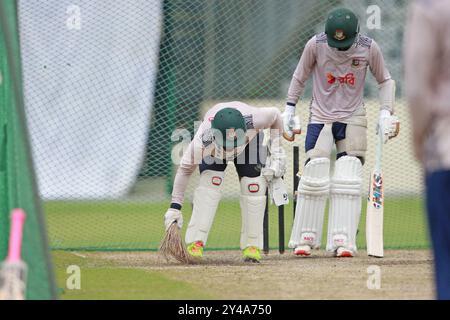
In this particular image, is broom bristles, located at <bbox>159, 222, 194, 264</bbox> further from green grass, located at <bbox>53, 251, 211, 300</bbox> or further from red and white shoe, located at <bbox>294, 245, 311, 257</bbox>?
red and white shoe, located at <bbox>294, 245, 311, 257</bbox>

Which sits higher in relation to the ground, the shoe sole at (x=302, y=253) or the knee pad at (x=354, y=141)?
the knee pad at (x=354, y=141)

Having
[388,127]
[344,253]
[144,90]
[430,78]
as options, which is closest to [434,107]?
[430,78]

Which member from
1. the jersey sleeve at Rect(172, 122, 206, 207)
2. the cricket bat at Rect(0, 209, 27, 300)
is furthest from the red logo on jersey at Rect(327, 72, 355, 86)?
→ the cricket bat at Rect(0, 209, 27, 300)

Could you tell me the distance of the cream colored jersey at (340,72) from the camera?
9.01m

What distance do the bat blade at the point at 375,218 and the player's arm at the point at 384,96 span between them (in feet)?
1.16

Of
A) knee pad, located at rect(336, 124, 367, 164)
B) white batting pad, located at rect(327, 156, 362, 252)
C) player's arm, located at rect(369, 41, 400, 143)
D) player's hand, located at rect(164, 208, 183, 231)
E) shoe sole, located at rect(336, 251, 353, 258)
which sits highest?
player's arm, located at rect(369, 41, 400, 143)

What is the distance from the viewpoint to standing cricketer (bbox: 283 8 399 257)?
8922 mm

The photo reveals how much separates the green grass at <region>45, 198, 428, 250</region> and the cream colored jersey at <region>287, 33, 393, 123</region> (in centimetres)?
213

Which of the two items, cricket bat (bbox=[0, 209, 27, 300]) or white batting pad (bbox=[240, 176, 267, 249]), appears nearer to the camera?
cricket bat (bbox=[0, 209, 27, 300])

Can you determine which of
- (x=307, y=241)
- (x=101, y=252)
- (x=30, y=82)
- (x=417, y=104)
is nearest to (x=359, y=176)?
(x=307, y=241)

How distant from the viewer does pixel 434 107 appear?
4094 millimetres

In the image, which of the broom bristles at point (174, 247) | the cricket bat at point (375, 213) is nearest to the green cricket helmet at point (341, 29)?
the cricket bat at point (375, 213)

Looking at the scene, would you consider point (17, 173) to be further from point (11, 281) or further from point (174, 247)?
point (174, 247)

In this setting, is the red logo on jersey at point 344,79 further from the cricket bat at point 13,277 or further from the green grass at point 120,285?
the cricket bat at point 13,277
